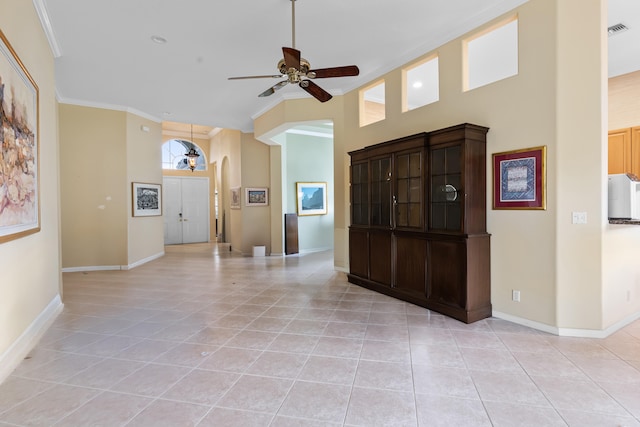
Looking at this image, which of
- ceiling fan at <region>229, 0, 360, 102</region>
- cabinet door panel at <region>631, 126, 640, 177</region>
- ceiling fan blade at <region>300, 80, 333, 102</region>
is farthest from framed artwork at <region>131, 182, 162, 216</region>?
cabinet door panel at <region>631, 126, 640, 177</region>

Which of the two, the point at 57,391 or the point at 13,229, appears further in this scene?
the point at 13,229

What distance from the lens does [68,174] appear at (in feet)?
21.4

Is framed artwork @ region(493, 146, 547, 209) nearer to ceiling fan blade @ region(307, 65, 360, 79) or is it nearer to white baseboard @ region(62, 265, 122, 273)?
ceiling fan blade @ region(307, 65, 360, 79)

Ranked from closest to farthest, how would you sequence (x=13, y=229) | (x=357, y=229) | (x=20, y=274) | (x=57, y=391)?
(x=57, y=391), (x=13, y=229), (x=20, y=274), (x=357, y=229)

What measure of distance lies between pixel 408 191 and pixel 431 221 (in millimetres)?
563

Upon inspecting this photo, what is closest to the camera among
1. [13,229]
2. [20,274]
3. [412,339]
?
[13,229]

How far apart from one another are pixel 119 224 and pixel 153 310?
3.65 m

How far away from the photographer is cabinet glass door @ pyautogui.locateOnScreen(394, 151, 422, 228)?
4.19m

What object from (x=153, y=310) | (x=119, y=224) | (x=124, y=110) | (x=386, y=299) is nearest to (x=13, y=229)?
(x=153, y=310)

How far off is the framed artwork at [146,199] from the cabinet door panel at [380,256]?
5442 millimetres

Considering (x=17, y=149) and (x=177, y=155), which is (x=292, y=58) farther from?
(x=177, y=155)

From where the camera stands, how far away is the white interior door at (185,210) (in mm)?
11406

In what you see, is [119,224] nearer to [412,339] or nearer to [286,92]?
[286,92]

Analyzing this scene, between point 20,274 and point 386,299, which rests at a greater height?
point 20,274
